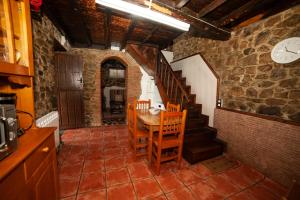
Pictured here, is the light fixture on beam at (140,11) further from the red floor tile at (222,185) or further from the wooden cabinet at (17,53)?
the red floor tile at (222,185)

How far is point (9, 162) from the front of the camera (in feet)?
2.64

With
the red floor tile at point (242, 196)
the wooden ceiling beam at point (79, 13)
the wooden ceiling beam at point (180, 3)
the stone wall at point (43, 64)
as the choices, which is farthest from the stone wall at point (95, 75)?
the red floor tile at point (242, 196)

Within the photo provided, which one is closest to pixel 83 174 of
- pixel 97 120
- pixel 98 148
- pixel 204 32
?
pixel 98 148

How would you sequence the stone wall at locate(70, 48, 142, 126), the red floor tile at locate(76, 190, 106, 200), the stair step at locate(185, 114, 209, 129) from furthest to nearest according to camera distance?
1. the stone wall at locate(70, 48, 142, 126)
2. the stair step at locate(185, 114, 209, 129)
3. the red floor tile at locate(76, 190, 106, 200)

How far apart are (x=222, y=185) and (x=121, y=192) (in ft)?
4.95

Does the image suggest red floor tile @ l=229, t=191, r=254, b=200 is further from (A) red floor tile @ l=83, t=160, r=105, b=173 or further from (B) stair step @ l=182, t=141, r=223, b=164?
(A) red floor tile @ l=83, t=160, r=105, b=173

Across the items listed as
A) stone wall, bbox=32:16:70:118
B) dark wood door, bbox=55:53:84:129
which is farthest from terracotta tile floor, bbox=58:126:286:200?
dark wood door, bbox=55:53:84:129

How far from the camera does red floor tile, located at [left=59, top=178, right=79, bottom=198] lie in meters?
1.71

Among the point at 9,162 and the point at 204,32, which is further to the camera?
the point at 204,32

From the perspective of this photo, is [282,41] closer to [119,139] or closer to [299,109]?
[299,109]

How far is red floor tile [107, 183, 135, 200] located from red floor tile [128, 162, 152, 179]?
0.70 feet

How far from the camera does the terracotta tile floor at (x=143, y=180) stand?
1.75m

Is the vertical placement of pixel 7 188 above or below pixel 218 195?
above

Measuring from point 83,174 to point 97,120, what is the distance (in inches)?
101
